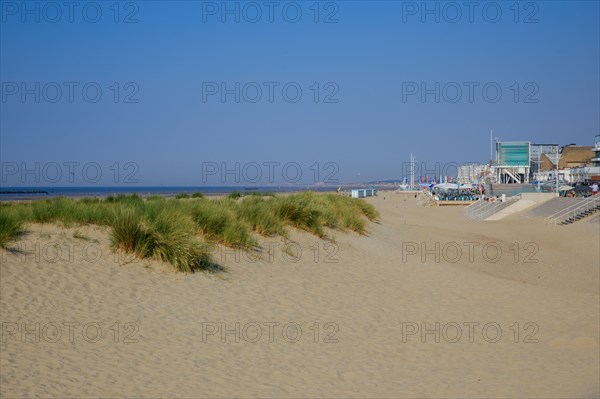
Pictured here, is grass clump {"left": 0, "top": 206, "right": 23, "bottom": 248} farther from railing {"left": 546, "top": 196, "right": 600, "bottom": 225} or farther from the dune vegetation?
railing {"left": 546, "top": 196, "right": 600, "bottom": 225}

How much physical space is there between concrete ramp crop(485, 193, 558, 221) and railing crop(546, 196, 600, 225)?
6242 millimetres

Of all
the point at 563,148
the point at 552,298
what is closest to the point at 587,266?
the point at 552,298

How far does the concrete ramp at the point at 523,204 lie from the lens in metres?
45.5

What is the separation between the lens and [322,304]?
1223 centimetres

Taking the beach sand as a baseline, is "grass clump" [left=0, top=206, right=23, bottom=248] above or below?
above

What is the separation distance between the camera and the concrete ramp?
4551 centimetres

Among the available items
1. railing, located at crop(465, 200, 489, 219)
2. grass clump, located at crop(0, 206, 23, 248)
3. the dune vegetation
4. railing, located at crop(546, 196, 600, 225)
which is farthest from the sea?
grass clump, located at crop(0, 206, 23, 248)

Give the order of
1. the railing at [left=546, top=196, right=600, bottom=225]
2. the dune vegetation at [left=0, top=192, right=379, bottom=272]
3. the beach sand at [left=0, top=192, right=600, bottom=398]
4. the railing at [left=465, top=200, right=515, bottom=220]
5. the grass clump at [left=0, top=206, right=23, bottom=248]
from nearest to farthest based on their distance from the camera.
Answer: the beach sand at [left=0, top=192, right=600, bottom=398], the grass clump at [left=0, top=206, right=23, bottom=248], the dune vegetation at [left=0, top=192, right=379, bottom=272], the railing at [left=546, top=196, right=600, bottom=225], the railing at [left=465, top=200, right=515, bottom=220]

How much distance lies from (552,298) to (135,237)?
10.9 m

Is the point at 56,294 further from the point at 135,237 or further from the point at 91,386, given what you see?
the point at 91,386

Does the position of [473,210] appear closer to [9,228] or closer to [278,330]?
[278,330]

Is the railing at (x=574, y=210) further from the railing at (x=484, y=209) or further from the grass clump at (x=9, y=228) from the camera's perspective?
the grass clump at (x=9, y=228)

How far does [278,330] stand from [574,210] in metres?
32.5

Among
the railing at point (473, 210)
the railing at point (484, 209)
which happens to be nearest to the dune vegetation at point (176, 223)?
the railing at point (484, 209)
